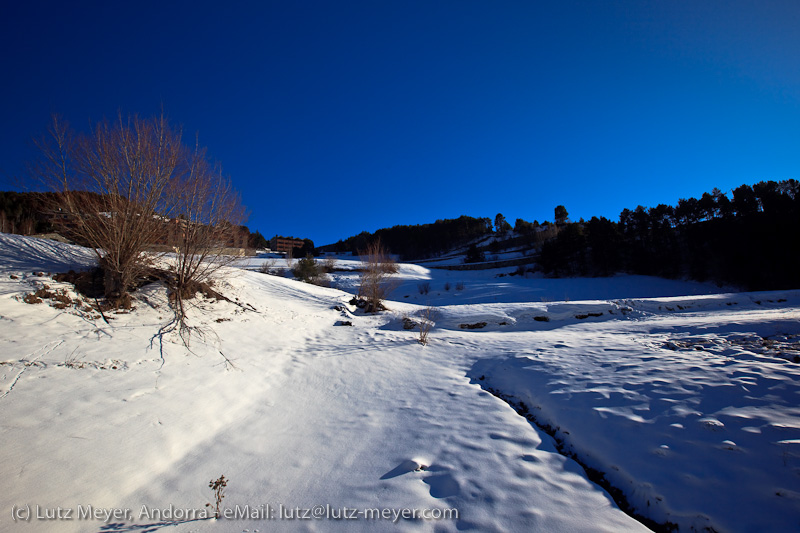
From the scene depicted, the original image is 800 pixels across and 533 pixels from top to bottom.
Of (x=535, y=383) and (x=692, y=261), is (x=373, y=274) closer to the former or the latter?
(x=535, y=383)

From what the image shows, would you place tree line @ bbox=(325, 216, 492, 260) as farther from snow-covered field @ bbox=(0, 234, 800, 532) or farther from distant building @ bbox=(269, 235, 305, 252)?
snow-covered field @ bbox=(0, 234, 800, 532)

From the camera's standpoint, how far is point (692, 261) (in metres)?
27.7

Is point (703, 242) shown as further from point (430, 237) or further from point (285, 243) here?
point (285, 243)

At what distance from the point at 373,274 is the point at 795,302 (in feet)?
63.7

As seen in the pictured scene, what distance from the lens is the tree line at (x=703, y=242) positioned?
2317cm

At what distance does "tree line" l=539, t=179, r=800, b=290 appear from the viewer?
23.2 m

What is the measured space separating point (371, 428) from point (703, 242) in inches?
1500

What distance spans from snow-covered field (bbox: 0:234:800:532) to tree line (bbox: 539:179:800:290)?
79.6 ft

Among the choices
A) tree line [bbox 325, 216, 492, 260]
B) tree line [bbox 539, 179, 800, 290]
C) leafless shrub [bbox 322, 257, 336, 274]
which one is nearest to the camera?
tree line [bbox 539, 179, 800, 290]

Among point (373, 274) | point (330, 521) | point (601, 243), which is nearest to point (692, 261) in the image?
point (601, 243)

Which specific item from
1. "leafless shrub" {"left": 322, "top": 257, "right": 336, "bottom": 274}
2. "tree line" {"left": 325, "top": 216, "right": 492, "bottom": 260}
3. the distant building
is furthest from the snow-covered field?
"tree line" {"left": 325, "top": 216, "right": 492, "bottom": 260}

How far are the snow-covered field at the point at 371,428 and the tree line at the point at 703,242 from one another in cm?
2428

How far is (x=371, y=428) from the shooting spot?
167 inches

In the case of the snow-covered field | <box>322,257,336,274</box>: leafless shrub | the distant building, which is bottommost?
the snow-covered field
